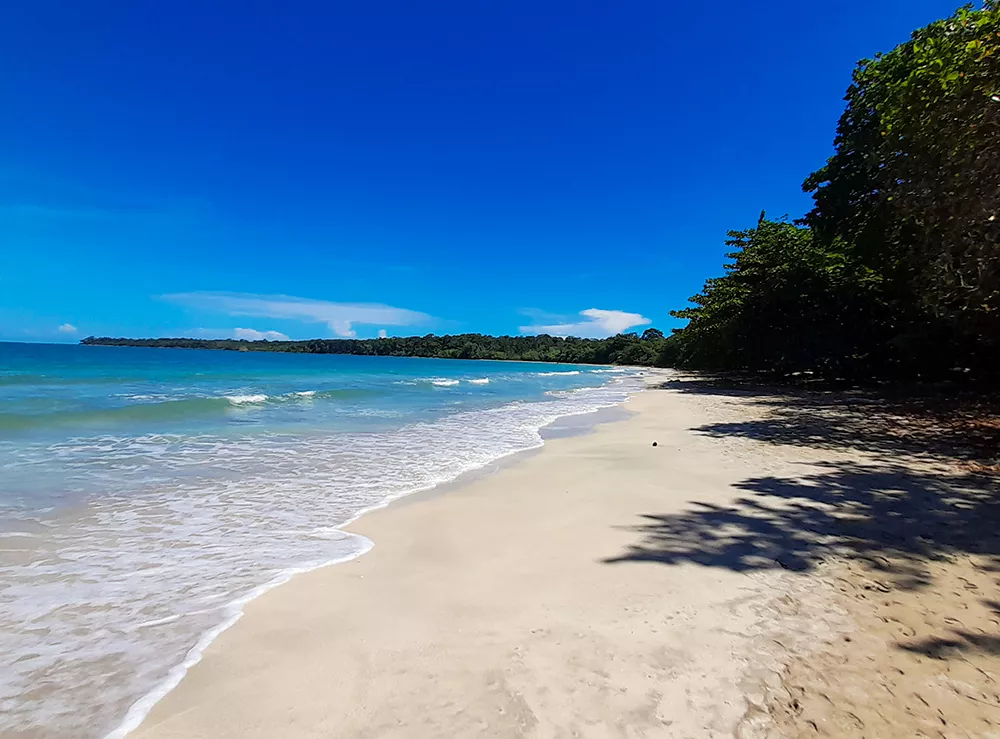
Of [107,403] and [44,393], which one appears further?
[44,393]

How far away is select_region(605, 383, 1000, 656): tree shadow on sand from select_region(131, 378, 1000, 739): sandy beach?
0.10ft

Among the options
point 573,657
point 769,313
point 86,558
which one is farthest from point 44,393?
point 769,313

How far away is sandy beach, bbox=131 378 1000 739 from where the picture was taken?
2359 mm

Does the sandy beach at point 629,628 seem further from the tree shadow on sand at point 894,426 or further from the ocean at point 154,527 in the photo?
the tree shadow on sand at point 894,426

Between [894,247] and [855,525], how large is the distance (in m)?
14.6

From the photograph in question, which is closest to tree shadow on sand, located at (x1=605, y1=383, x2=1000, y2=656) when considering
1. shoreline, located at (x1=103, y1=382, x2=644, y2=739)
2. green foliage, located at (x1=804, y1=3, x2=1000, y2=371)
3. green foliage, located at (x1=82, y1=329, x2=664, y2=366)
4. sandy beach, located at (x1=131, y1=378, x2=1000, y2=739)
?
sandy beach, located at (x1=131, y1=378, x2=1000, y2=739)

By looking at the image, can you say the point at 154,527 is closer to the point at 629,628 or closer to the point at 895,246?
the point at 629,628

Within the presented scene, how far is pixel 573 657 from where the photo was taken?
2.84 m

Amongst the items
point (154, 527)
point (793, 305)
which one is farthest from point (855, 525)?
point (793, 305)

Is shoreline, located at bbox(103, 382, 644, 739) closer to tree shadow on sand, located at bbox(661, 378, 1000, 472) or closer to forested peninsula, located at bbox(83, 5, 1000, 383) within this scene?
tree shadow on sand, located at bbox(661, 378, 1000, 472)

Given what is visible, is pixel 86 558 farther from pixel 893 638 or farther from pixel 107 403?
pixel 107 403

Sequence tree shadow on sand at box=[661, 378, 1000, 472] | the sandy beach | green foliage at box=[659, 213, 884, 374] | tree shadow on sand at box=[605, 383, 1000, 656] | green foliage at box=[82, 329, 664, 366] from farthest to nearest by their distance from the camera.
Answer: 1. green foliage at box=[82, 329, 664, 366]
2. green foliage at box=[659, 213, 884, 374]
3. tree shadow on sand at box=[661, 378, 1000, 472]
4. tree shadow on sand at box=[605, 383, 1000, 656]
5. the sandy beach

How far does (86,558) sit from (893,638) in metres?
5.88

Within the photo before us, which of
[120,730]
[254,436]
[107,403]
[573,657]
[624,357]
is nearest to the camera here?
[120,730]
